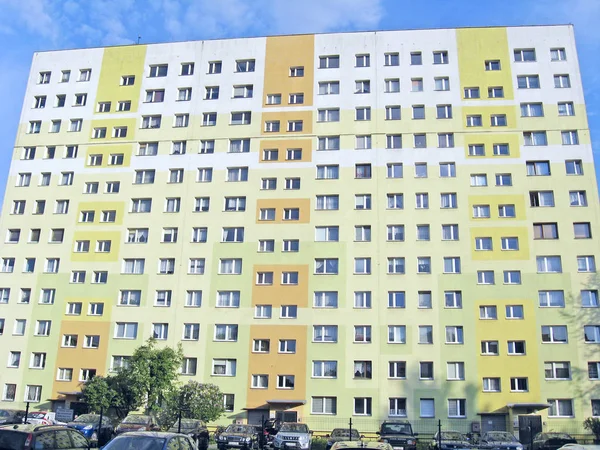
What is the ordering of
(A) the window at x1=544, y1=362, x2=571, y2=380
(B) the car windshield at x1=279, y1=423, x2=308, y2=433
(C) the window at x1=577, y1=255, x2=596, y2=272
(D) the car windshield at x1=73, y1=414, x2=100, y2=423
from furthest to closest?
1. (C) the window at x1=577, y1=255, x2=596, y2=272
2. (A) the window at x1=544, y1=362, x2=571, y2=380
3. (D) the car windshield at x1=73, y1=414, x2=100, y2=423
4. (B) the car windshield at x1=279, y1=423, x2=308, y2=433

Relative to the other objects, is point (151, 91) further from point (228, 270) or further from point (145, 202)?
point (228, 270)

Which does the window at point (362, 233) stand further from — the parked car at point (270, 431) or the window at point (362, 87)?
the parked car at point (270, 431)

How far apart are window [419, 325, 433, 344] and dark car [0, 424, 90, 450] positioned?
35.7m

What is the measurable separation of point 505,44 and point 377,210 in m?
21.0

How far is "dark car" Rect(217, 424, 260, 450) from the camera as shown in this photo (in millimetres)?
33969

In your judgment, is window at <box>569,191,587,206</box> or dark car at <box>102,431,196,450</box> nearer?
dark car at <box>102,431,196,450</box>

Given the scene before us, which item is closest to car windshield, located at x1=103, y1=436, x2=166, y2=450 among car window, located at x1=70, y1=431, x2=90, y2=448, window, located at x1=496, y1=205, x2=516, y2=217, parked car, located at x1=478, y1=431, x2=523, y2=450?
car window, located at x1=70, y1=431, x2=90, y2=448

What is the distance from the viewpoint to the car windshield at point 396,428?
34.7 meters

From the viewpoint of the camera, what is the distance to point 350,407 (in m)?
48.2

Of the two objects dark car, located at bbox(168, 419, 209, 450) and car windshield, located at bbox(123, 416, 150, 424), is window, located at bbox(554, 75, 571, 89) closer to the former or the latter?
dark car, located at bbox(168, 419, 209, 450)

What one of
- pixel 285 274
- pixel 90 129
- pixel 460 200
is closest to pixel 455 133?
pixel 460 200

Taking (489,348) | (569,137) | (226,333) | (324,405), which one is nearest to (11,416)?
(226,333)

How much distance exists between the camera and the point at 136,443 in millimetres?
14180

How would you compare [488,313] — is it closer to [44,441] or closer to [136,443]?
[44,441]
